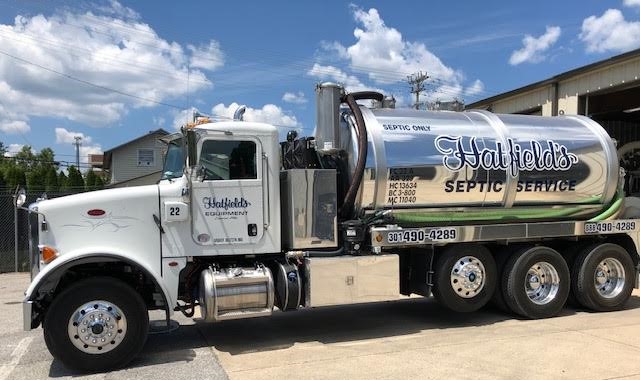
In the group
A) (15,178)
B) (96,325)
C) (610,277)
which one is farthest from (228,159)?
(15,178)

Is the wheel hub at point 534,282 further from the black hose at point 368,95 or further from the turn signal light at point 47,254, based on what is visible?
the turn signal light at point 47,254

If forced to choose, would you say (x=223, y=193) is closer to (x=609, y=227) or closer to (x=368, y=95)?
(x=368, y=95)

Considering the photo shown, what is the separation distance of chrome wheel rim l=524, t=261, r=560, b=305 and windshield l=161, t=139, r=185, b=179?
17.1ft

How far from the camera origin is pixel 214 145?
23.4ft

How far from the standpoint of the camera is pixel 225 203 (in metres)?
7.16

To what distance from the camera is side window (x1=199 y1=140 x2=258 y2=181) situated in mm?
7094

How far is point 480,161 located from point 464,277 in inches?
64.7

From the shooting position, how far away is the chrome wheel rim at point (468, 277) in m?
8.15

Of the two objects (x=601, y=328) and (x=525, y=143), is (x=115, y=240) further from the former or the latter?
(x=601, y=328)

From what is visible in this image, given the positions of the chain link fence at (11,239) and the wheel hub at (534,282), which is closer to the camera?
the wheel hub at (534,282)

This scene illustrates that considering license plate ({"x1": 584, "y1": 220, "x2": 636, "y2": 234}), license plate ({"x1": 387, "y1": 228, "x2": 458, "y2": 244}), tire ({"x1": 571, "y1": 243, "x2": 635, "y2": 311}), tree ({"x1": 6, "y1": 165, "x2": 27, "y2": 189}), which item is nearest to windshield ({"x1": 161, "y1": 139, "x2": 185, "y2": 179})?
license plate ({"x1": 387, "y1": 228, "x2": 458, "y2": 244})

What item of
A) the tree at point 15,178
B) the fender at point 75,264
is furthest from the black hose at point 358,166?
the tree at point 15,178

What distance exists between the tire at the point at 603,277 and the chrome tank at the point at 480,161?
698 millimetres

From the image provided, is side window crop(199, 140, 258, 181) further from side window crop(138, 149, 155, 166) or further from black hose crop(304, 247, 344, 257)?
side window crop(138, 149, 155, 166)
